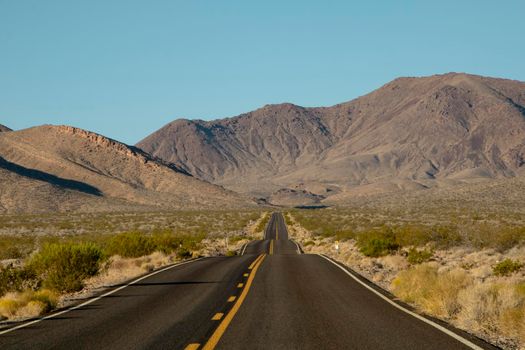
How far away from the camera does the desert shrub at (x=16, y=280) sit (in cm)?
1800

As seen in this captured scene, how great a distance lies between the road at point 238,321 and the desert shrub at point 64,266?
2127 mm

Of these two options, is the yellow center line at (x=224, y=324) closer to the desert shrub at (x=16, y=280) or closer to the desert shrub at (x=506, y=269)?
the desert shrub at (x=16, y=280)

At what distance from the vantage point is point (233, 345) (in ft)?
29.8

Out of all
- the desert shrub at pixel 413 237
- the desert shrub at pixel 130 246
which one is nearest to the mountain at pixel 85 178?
the desert shrub at pixel 130 246

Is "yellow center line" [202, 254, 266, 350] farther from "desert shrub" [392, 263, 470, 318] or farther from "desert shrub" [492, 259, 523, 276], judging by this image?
"desert shrub" [492, 259, 523, 276]

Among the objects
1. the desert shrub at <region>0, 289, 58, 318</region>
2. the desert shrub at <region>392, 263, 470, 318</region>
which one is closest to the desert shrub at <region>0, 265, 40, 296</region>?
the desert shrub at <region>0, 289, 58, 318</region>

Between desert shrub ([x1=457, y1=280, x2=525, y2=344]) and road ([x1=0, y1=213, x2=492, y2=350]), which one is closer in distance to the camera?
road ([x1=0, y1=213, x2=492, y2=350])

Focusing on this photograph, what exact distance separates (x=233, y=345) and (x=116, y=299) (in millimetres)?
6696

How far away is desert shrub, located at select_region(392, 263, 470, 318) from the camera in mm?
12367

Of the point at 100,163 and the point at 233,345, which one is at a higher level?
the point at 100,163

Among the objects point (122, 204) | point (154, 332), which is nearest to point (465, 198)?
point (122, 204)

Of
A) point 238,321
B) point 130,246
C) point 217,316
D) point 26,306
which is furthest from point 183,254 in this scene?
point 238,321

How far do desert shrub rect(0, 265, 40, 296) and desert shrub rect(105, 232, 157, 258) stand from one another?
13201 millimetres

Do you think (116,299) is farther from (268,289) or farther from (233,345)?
(233,345)
